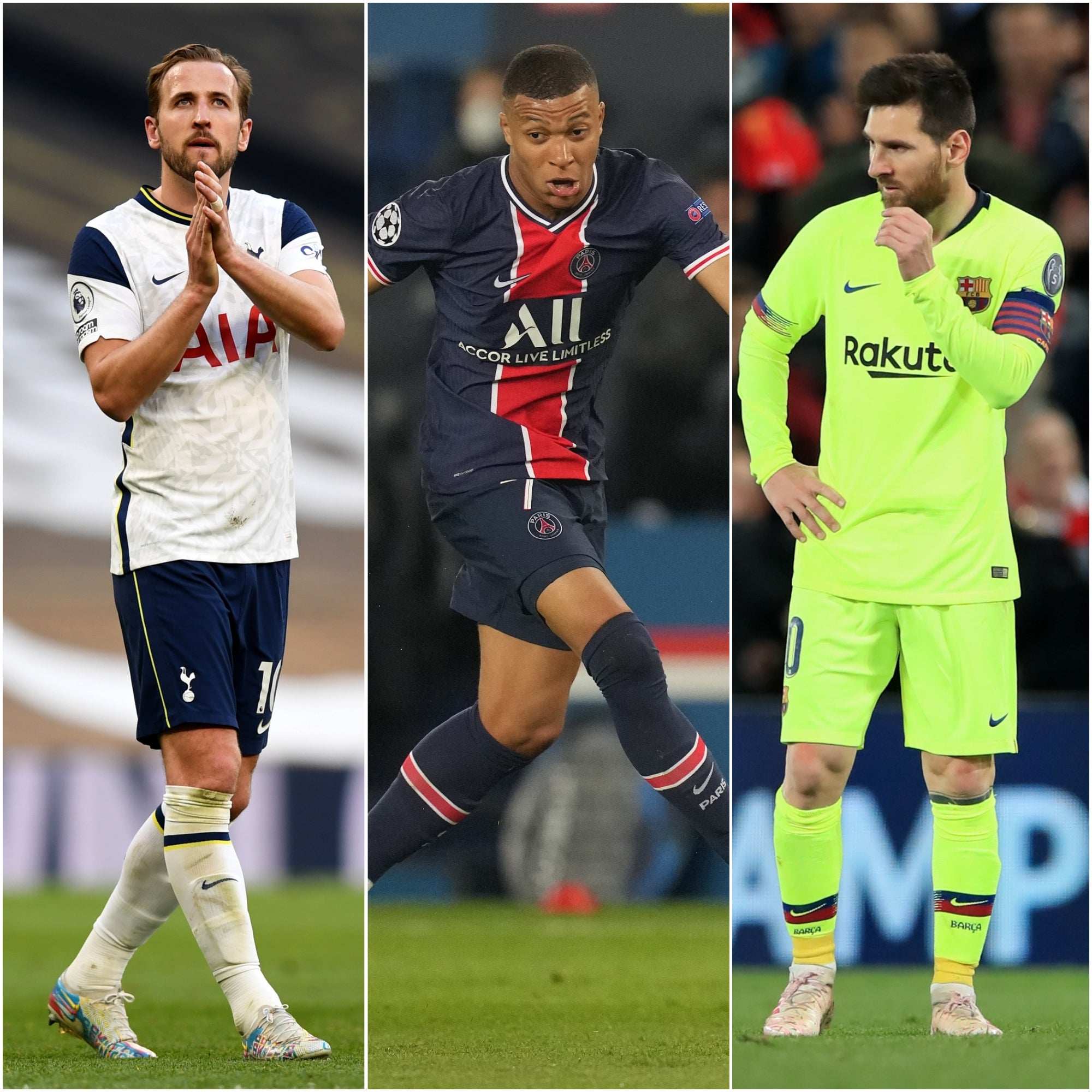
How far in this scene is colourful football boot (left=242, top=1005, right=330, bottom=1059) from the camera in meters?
3.51

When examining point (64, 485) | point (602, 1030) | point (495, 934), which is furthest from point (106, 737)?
point (602, 1030)

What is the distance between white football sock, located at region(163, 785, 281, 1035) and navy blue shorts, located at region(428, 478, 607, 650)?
84 cm

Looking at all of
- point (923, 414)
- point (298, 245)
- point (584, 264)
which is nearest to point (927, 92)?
point (923, 414)

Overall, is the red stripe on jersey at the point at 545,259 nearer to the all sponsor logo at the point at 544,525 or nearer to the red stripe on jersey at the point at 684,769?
the all sponsor logo at the point at 544,525

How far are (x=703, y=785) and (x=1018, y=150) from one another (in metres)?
3.29

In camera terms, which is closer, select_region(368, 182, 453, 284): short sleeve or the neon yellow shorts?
the neon yellow shorts

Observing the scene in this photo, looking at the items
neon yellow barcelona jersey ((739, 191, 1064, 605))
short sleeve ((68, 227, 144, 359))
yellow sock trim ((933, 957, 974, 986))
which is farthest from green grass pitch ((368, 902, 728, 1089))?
short sleeve ((68, 227, 144, 359))

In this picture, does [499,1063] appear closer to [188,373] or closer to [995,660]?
[995,660]

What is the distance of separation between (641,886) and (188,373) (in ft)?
8.21

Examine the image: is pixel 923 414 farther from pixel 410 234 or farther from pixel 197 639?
pixel 197 639

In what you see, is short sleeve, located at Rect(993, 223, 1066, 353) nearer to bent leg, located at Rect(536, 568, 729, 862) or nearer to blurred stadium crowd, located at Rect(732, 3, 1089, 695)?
bent leg, located at Rect(536, 568, 729, 862)

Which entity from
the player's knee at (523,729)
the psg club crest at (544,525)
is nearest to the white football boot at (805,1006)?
the player's knee at (523,729)

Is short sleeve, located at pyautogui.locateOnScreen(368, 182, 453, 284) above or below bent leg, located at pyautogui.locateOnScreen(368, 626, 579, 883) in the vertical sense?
above

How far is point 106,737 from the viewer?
8164mm
